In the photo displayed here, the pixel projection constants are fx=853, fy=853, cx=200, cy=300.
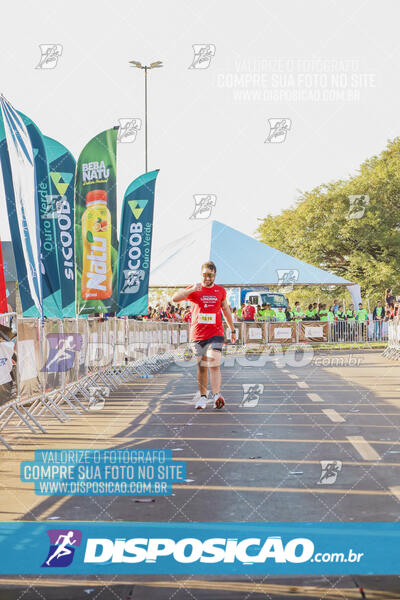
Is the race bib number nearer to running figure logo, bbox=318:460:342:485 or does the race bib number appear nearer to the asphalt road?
the asphalt road

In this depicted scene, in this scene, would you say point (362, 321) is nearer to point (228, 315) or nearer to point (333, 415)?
point (228, 315)

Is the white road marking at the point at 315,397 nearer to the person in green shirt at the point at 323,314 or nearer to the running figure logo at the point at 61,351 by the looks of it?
the running figure logo at the point at 61,351

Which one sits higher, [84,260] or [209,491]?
[84,260]

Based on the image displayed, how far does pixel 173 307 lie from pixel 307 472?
30121 mm

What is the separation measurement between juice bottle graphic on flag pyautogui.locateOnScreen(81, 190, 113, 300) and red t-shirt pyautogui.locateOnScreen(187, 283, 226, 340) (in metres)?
4.46

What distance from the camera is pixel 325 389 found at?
50.4 ft

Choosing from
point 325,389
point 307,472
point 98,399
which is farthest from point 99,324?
point 307,472

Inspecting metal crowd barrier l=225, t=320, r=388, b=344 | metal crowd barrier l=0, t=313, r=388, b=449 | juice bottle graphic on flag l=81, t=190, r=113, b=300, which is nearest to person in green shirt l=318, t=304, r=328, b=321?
metal crowd barrier l=225, t=320, r=388, b=344

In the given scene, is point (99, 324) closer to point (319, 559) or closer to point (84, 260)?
point (84, 260)

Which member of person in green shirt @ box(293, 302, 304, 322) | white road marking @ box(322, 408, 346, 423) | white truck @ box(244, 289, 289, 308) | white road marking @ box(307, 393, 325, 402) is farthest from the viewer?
white truck @ box(244, 289, 289, 308)

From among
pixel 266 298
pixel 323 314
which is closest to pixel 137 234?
pixel 323 314

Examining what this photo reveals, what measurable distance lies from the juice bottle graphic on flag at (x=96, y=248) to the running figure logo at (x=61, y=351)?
3.63 meters

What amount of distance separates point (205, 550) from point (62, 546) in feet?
2.56

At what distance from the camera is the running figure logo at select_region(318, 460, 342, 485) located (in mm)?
6626
